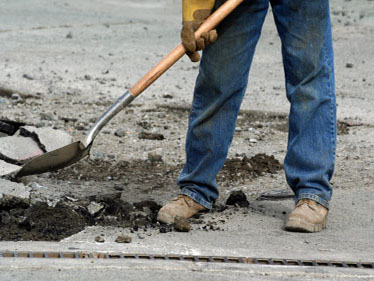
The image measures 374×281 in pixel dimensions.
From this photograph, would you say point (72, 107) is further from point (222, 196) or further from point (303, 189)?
point (303, 189)

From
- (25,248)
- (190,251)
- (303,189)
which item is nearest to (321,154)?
(303,189)

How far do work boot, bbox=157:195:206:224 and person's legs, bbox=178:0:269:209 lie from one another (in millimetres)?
28

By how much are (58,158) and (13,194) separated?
0.29 metres

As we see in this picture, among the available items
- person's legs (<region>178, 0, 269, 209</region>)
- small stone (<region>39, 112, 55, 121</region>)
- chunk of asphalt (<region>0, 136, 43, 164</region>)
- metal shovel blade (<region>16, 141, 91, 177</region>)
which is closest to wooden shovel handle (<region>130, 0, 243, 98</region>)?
person's legs (<region>178, 0, 269, 209</region>)

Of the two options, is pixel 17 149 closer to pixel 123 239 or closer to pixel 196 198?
pixel 196 198

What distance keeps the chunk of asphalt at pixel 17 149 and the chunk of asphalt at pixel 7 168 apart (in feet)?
0.60

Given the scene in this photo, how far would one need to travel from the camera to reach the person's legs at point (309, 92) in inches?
151

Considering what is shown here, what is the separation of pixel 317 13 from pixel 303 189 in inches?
33.5

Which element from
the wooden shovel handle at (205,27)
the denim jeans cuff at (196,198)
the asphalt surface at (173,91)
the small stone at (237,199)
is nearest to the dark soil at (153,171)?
the asphalt surface at (173,91)

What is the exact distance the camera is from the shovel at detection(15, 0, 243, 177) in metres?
3.79

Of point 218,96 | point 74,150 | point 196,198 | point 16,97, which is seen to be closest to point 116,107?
point 74,150

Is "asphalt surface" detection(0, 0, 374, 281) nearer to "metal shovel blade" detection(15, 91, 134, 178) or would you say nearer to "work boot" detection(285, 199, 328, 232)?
"work boot" detection(285, 199, 328, 232)

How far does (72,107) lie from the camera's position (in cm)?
668

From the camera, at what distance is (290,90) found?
398cm
